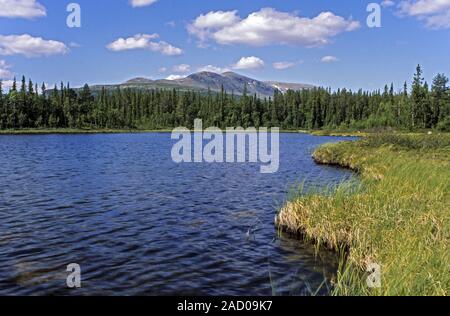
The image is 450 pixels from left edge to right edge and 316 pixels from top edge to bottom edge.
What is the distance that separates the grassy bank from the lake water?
3.11ft

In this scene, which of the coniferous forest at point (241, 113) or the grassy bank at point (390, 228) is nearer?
the grassy bank at point (390, 228)

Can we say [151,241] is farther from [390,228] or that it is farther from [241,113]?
[241,113]

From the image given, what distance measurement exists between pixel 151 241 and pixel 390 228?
346 inches

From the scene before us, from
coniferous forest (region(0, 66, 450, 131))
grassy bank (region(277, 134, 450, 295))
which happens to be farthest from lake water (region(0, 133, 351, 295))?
coniferous forest (region(0, 66, 450, 131))

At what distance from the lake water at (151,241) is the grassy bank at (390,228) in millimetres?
947

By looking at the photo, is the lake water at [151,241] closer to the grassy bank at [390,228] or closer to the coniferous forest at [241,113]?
the grassy bank at [390,228]

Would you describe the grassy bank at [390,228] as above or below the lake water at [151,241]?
above

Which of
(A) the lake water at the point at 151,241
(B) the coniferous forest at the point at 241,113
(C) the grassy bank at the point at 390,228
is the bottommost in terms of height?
(A) the lake water at the point at 151,241

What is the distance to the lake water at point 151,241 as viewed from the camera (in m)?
12.1

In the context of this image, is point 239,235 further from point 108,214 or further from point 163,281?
point 108,214

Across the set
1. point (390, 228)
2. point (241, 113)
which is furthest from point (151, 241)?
point (241, 113)

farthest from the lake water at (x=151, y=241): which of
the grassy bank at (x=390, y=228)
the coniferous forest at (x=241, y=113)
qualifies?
the coniferous forest at (x=241, y=113)

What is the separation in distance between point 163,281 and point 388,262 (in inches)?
250
